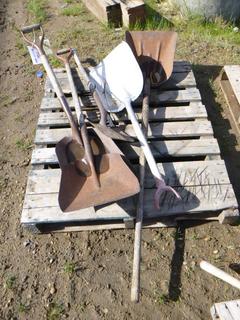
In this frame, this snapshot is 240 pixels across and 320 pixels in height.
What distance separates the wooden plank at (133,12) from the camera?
419 cm

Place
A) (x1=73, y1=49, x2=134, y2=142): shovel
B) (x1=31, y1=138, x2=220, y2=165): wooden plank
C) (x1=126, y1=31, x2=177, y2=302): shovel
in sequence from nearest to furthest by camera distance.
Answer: (x1=73, y1=49, x2=134, y2=142): shovel < (x1=31, y1=138, x2=220, y2=165): wooden plank < (x1=126, y1=31, x2=177, y2=302): shovel

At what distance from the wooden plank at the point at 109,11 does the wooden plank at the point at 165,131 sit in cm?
201

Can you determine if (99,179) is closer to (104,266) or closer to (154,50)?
(104,266)

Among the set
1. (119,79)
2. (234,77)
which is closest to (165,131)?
(119,79)

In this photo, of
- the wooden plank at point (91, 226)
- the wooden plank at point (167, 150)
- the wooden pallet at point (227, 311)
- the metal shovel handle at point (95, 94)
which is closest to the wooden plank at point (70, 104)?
the metal shovel handle at point (95, 94)

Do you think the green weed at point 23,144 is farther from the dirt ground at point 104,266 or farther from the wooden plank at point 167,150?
the wooden plank at point 167,150

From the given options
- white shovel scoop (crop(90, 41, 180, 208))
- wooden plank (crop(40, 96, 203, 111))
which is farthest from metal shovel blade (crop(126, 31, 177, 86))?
wooden plank (crop(40, 96, 203, 111))

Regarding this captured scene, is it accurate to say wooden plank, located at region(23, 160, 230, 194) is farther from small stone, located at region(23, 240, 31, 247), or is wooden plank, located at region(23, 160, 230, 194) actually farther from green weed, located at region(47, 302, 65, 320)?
green weed, located at region(47, 302, 65, 320)

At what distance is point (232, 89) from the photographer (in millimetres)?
3568

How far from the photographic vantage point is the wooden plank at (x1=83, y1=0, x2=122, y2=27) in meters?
4.29

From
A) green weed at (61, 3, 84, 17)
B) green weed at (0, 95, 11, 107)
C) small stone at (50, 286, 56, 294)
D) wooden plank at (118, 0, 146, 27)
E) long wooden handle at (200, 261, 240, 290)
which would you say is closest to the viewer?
long wooden handle at (200, 261, 240, 290)

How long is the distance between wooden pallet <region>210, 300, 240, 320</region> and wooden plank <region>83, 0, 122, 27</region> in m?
3.51

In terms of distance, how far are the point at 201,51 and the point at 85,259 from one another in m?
2.74

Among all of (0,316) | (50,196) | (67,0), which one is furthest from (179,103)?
(67,0)
